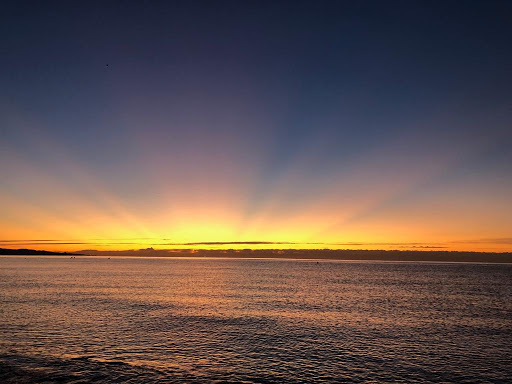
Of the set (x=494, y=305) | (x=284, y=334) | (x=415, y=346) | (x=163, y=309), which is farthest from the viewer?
(x=494, y=305)

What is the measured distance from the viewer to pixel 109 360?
29.7 meters

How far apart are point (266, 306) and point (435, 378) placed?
3909 cm

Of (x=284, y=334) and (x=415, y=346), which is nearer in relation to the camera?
(x=415, y=346)

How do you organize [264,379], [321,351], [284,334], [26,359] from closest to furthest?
[264,379] < [26,359] < [321,351] < [284,334]

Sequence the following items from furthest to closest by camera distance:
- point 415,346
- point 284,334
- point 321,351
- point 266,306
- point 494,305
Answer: point 494,305
point 266,306
point 284,334
point 415,346
point 321,351

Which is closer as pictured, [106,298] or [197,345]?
[197,345]

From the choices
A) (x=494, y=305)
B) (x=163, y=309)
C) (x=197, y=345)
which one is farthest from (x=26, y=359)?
(x=494, y=305)

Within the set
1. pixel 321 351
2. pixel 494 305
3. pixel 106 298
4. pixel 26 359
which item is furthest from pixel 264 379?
pixel 494 305

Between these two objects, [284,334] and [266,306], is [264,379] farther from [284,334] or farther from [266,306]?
[266,306]

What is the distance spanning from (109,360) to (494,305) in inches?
2782

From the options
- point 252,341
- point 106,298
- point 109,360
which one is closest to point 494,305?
point 252,341

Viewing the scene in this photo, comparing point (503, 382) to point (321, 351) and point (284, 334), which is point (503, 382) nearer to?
point (321, 351)

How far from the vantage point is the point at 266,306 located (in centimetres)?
6412

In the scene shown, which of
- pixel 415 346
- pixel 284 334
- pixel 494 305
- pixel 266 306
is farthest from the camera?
pixel 494 305
